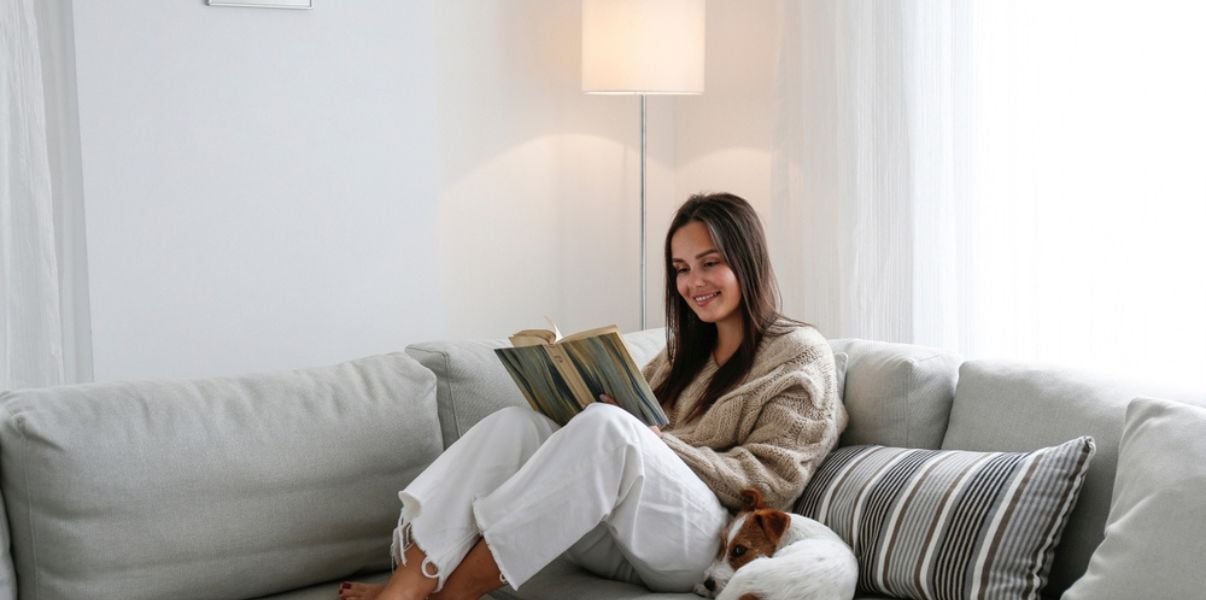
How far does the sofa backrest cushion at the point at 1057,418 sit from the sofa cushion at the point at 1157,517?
0.38 feet

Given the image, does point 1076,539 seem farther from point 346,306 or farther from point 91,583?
point 346,306

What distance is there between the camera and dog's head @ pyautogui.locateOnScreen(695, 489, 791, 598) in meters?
2.06

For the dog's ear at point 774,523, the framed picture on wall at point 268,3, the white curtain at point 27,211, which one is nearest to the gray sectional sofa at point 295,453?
the dog's ear at point 774,523

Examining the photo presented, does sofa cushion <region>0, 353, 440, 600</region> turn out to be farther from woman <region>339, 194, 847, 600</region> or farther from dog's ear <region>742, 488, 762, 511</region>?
dog's ear <region>742, 488, 762, 511</region>

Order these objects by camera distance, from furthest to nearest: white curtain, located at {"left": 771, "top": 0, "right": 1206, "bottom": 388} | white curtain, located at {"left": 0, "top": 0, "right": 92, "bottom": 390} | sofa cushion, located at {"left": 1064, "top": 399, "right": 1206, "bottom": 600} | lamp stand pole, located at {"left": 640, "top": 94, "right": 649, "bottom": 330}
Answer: lamp stand pole, located at {"left": 640, "top": 94, "right": 649, "bottom": 330}
white curtain, located at {"left": 0, "top": 0, "right": 92, "bottom": 390}
white curtain, located at {"left": 771, "top": 0, "right": 1206, "bottom": 388}
sofa cushion, located at {"left": 1064, "top": 399, "right": 1206, "bottom": 600}

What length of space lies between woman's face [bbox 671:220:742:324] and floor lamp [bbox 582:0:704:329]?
117 centimetres

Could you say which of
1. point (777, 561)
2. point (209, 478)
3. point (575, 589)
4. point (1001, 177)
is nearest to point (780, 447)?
point (777, 561)

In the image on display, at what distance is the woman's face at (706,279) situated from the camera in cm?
242

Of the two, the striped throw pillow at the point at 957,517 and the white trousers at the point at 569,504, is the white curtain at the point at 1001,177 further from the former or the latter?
the white trousers at the point at 569,504

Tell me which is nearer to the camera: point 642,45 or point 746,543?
point 746,543

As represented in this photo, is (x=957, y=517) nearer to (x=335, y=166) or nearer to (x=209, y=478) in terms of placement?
(x=209, y=478)

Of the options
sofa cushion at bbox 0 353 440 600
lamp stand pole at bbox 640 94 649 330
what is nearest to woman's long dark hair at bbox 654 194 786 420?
sofa cushion at bbox 0 353 440 600

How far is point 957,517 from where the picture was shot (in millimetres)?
1988

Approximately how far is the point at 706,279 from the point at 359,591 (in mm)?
869
